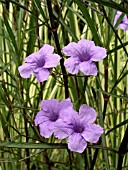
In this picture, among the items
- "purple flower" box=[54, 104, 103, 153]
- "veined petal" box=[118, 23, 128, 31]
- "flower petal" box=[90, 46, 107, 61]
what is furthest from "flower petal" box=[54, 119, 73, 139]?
"veined petal" box=[118, 23, 128, 31]

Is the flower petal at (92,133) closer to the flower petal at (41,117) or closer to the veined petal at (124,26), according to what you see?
the flower petal at (41,117)

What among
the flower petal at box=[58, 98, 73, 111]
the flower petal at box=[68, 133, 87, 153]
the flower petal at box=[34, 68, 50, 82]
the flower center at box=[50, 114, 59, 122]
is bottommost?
the flower petal at box=[68, 133, 87, 153]

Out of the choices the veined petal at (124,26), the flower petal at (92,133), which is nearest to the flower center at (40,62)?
the flower petal at (92,133)

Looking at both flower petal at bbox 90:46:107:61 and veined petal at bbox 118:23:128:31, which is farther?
veined petal at bbox 118:23:128:31

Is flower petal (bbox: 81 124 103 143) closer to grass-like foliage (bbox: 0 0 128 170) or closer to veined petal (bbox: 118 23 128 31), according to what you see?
grass-like foliage (bbox: 0 0 128 170)

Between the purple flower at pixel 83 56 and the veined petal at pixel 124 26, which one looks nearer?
the purple flower at pixel 83 56

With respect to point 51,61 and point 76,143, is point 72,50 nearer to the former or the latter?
point 51,61
